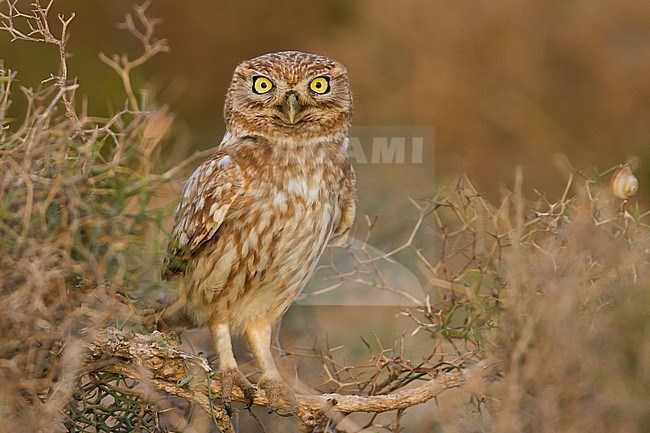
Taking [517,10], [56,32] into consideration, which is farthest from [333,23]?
[56,32]

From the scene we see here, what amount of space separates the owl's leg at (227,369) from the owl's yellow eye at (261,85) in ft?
2.60

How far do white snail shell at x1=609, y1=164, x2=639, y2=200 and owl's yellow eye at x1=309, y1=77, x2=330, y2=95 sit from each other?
3.51 feet

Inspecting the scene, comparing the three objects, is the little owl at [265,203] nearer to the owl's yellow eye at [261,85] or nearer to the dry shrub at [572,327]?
the owl's yellow eye at [261,85]

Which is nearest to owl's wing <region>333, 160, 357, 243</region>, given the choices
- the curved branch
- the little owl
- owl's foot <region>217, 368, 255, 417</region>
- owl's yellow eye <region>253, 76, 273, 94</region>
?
the little owl

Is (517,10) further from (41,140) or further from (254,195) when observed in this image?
(41,140)

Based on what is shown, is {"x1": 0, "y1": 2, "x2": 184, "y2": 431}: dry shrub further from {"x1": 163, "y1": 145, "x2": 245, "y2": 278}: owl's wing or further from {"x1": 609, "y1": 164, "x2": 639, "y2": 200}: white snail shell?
{"x1": 609, "y1": 164, "x2": 639, "y2": 200}: white snail shell

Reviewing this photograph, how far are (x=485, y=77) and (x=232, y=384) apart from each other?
845cm

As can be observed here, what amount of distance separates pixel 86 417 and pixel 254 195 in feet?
3.66

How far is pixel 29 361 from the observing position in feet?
7.27

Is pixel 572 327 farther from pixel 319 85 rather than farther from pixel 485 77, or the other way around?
pixel 485 77

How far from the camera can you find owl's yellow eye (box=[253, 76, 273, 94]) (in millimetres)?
3672

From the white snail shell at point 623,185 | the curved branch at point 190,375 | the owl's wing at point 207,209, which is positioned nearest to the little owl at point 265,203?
the owl's wing at point 207,209

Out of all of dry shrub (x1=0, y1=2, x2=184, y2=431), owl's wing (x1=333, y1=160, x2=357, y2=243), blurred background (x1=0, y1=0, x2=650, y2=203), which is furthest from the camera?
blurred background (x1=0, y1=0, x2=650, y2=203)

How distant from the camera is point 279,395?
11.0ft
